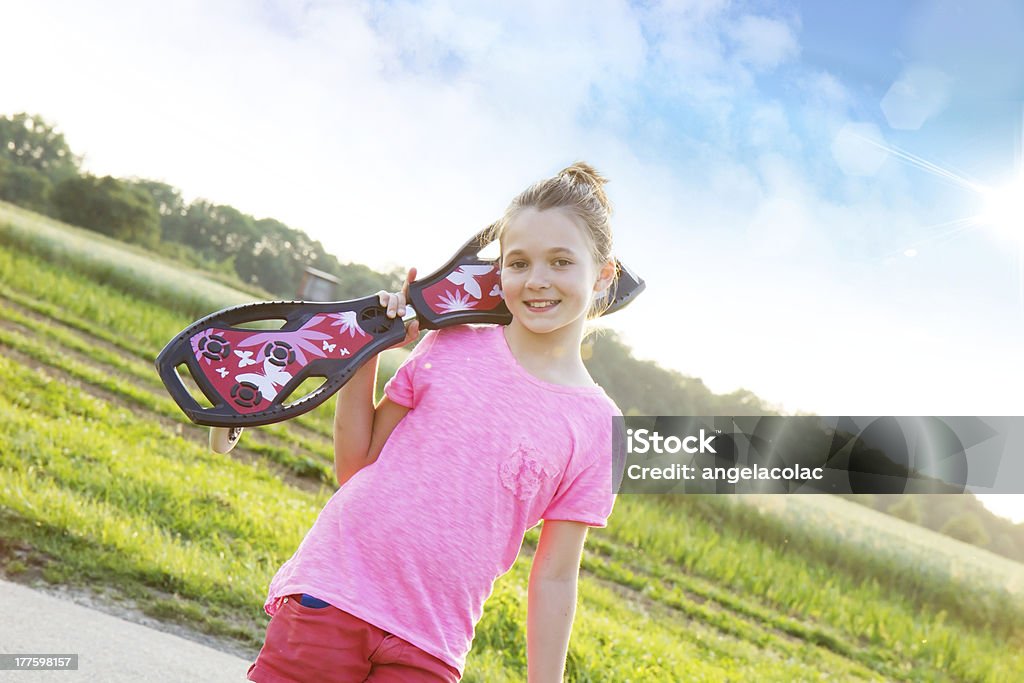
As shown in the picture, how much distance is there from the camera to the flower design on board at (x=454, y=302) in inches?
79.6

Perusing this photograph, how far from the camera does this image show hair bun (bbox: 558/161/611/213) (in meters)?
1.97

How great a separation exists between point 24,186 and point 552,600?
1648 cm

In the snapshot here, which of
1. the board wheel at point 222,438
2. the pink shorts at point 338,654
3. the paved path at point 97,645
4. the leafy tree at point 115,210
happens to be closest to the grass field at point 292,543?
the paved path at point 97,645

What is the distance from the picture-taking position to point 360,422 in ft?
6.39

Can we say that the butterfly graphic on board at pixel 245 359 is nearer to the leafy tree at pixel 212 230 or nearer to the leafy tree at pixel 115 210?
the leafy tree at pixel 212 230

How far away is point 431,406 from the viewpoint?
1849mm

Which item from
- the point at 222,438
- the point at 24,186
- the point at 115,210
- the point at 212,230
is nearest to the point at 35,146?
the point at 24,186

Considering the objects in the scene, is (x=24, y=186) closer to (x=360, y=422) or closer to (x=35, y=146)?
(x=35, y=146)

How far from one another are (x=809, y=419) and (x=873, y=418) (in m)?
0.85

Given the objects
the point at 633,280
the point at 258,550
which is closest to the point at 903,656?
the point at 258,550

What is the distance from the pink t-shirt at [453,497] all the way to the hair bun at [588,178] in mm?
359

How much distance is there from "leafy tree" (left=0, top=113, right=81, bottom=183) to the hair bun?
16163 millimetres

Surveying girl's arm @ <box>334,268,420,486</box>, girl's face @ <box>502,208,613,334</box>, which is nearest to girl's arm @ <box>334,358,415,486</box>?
girl's arm @ <box>334,268,420,486</box>

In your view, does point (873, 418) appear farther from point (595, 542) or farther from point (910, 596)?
point (595, 542)
